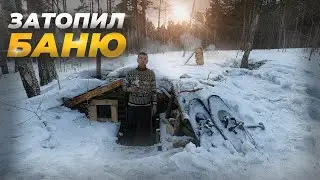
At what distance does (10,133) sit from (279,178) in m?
4.77

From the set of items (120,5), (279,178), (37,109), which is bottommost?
(279,178)

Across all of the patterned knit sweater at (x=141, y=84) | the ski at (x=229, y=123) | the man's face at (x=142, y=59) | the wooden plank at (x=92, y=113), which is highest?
the man's face at (x=142, y=59)

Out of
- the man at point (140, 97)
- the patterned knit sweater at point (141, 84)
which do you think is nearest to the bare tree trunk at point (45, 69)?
the man at point (140, 97)

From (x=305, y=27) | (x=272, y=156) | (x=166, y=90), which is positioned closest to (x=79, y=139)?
(x=166, y=90)

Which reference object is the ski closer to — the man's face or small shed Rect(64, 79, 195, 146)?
small shed Rect(64, 79, 195, 146)

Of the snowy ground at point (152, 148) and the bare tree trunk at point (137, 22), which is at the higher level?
the bare tree trunk at point (137, 22)

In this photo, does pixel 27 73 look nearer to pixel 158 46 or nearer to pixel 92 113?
pixel 92 113

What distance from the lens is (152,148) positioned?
6320 mm

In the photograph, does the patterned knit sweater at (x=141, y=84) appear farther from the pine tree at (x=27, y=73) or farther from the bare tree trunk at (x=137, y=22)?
the bare tree trunk at (x=137, y=22)

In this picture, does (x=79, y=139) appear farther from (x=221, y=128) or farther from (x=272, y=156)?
(x=272, y=156)

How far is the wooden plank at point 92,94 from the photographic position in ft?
23.8

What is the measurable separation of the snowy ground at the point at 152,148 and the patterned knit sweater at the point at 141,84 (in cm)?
103

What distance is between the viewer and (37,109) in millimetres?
6629

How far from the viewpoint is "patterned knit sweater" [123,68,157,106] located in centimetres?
607
